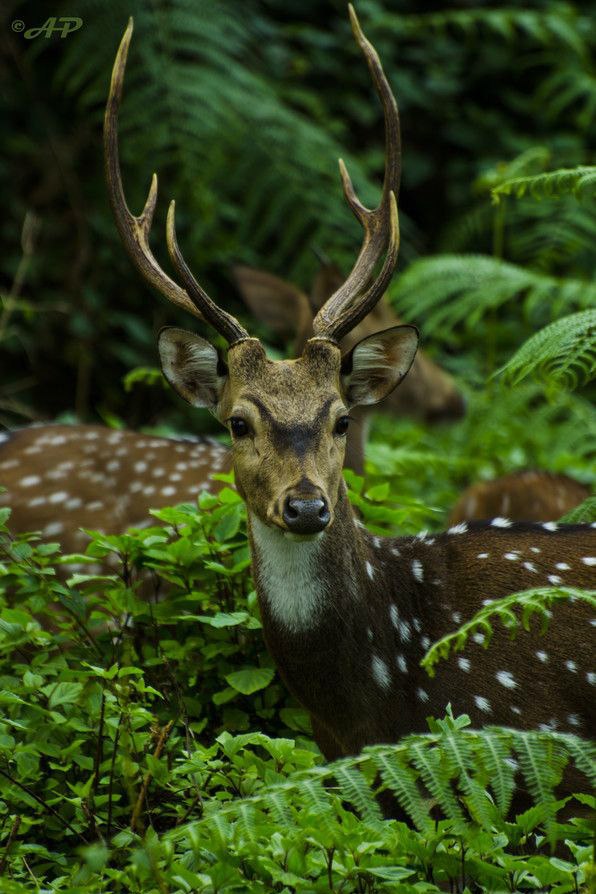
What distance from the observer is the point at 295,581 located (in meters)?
3.36

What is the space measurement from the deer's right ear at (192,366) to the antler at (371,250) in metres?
0.31

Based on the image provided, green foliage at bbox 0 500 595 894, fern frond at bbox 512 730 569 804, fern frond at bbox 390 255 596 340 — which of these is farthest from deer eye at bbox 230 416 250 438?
fern frond at bbox 390 255 596 340

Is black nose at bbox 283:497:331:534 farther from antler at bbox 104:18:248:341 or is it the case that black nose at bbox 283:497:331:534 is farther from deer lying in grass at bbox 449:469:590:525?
deer lying in grass at bbox 449:469:590:525

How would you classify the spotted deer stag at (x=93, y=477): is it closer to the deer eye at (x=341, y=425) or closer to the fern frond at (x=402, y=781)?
the deer eye at (x=341, y=425)

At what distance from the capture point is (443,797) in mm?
2412

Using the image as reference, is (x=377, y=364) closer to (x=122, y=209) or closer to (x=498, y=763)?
(x=122, y=209)

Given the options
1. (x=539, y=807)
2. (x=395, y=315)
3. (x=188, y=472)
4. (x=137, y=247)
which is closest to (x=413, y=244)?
(x=395, y=315)

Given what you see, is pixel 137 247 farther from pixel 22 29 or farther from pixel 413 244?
pixel 413 244

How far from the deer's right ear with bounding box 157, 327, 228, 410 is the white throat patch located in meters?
0.51

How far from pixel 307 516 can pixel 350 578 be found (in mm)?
396

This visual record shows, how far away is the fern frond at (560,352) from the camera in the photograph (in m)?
3.67

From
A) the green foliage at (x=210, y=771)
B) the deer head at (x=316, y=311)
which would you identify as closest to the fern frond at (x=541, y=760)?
the green foliage at (x=210, y=771)

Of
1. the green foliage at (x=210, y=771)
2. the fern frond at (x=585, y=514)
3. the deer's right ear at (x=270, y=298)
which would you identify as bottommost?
the green foliage at (x=210, y=771)

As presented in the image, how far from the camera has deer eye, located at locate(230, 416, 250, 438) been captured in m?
3.40
